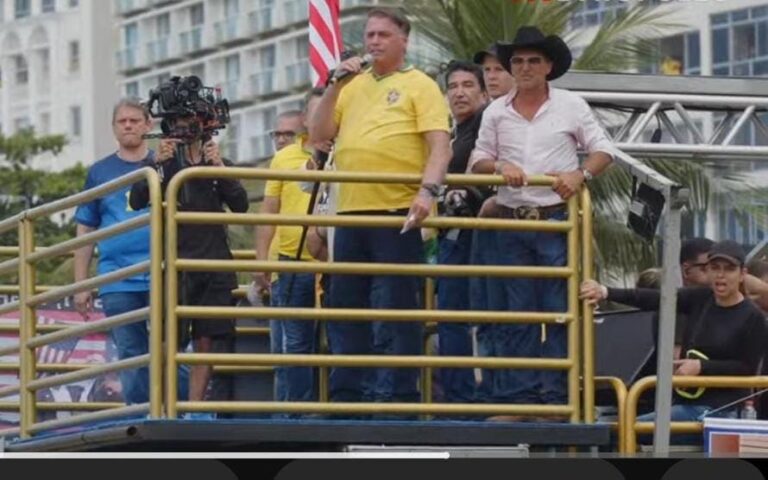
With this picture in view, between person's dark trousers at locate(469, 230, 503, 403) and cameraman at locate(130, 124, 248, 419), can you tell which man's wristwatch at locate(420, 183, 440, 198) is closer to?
person's dark trousers at locate(469, 230, 503, 403)

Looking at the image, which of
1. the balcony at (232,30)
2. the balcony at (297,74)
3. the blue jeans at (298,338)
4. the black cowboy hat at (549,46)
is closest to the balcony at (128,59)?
the balcony at (232,30)

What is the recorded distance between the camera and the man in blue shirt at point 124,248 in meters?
11.3

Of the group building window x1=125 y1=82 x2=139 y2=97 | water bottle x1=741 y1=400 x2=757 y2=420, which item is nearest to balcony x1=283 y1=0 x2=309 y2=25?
building window x1=125 y1=82 x2=139 y2=97

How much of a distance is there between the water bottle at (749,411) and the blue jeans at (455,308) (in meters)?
1.10

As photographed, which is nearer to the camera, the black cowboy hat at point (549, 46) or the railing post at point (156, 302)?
the railing post at point (156, 302)

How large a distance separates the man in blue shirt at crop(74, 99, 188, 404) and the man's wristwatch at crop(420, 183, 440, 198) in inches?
51.3

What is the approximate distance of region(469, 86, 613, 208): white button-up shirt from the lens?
426 inches

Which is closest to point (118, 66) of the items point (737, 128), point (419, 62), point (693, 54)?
point (693, 54)

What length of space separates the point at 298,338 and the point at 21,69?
95374mm

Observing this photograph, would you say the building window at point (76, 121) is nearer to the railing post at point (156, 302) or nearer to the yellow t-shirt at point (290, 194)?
the yellow t-shirt at point (290, 194)

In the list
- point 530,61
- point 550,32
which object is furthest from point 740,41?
point 530,61

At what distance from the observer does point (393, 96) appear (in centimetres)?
1091

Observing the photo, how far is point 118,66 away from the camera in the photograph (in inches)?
4048

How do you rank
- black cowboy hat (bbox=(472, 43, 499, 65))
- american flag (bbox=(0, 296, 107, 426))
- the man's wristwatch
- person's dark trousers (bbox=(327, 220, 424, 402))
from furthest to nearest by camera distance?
american flag (bbox=(0, 296, 107, 426)) < black cowboy hat (bbox=(472, 43, 499, 65)) < person's dark trousers (bbox=(327, 220, 424, 402)) < the man's wristwatch
